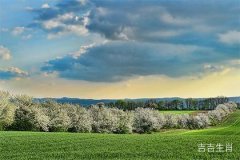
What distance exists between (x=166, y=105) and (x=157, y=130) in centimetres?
2604

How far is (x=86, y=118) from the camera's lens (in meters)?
103

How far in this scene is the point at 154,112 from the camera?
127 metres

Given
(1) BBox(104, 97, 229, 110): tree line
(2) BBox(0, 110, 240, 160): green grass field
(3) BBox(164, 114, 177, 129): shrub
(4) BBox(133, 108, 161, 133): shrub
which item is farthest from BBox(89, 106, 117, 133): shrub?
(2) BBox(0, 110, 240, 160): green grass field

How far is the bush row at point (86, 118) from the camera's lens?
88.8m

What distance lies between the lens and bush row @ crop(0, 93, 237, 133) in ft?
291

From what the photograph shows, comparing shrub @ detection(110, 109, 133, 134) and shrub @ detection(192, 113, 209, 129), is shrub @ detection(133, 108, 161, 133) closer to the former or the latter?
shrub @ detection(110, 109, 133, 134)

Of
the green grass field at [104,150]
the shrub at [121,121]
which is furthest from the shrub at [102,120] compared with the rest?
the green grass field at [104,150]

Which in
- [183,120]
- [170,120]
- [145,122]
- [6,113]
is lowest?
[145,122]

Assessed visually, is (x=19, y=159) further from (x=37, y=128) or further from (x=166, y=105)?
(x=166, y=105)

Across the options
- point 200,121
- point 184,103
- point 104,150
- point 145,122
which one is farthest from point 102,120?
point 104,150

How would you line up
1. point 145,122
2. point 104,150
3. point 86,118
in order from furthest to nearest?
1. point 145,122
2. point 86,118
3. point 104,150
